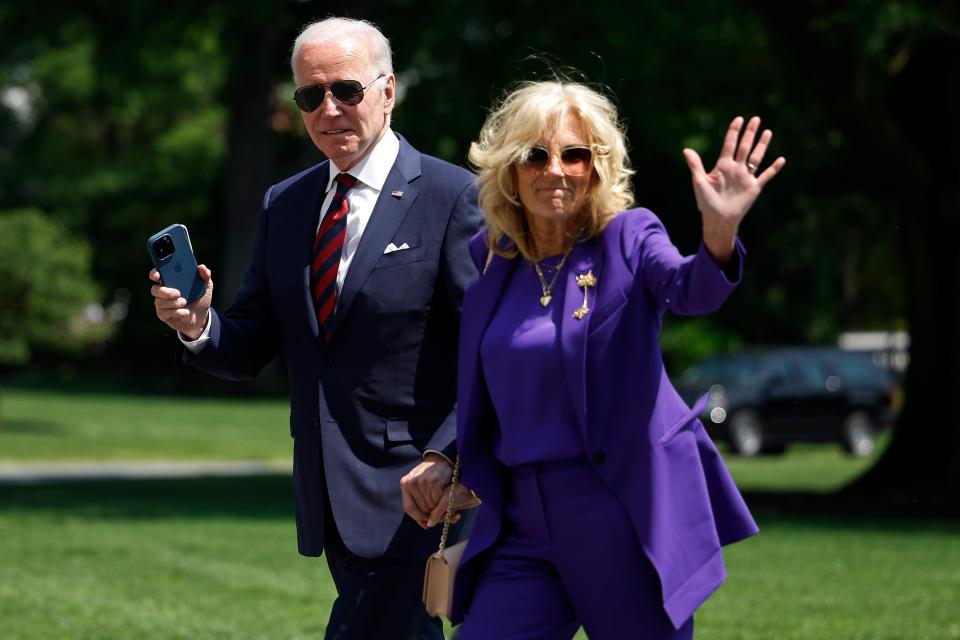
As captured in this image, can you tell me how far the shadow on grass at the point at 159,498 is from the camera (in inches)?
593

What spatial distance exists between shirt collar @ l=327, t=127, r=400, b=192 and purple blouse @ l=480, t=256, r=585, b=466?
0.87 m

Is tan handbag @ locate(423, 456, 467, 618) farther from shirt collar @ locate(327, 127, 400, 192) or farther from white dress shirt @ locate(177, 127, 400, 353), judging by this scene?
shirt collar @ locate(327, 127, 400, 192)

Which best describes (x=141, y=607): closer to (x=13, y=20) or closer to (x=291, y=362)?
(x=291, y=362)

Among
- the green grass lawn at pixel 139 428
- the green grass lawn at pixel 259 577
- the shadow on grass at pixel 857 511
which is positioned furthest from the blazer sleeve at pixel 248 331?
the green grass lawn at pixel 139 428

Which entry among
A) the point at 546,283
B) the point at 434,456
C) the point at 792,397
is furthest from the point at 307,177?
the point at 792,397

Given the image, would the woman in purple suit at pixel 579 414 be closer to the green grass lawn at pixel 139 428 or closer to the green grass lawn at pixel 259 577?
the green grass lawn at pixel 259 577

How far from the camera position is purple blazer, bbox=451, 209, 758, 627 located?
3723 mm

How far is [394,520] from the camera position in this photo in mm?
4480

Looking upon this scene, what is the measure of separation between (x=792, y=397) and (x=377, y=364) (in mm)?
24792

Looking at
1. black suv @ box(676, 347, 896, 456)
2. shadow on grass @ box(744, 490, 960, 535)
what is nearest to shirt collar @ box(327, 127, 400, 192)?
shadow on grass @ box(744, 490, 960, 535)

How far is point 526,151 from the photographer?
393 cm

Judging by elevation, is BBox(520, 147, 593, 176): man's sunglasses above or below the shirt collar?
above

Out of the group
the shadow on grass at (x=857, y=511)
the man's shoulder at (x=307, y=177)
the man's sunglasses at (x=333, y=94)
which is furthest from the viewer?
the shadow on grass at (x=857, y=511)

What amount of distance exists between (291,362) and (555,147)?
1.17m
